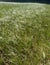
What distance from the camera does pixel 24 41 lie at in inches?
416

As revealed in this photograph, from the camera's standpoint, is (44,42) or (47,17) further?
(47,17)

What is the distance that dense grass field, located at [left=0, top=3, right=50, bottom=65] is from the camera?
9352 mm

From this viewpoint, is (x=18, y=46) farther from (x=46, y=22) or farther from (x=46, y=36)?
(x=46, y=22)

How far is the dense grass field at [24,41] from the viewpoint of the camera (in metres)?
9.35

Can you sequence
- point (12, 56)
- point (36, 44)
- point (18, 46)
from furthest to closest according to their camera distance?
1. point (36, 44)
2. point (18, 46)
3. point (12, 56)

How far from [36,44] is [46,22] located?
310 cm

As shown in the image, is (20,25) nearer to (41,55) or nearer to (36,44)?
(36,44)

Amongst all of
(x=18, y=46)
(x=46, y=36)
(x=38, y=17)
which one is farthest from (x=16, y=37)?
(x=38, y=17)

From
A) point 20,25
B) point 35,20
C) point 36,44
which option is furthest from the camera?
point 35,20

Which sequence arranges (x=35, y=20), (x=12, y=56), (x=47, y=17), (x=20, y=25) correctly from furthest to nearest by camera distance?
(x=47, y=17), (x=35, y=20), (x=20, y=25), (x=12, y=56)

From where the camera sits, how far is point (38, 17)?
46.7 feet

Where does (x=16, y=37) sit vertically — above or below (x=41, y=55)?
above

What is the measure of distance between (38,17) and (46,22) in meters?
0.85

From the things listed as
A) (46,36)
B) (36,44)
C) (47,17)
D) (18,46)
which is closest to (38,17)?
(47,17)
